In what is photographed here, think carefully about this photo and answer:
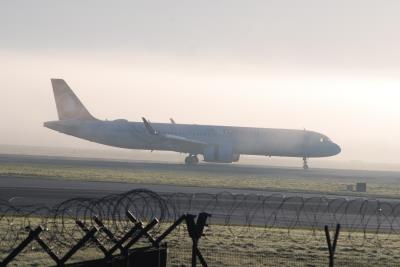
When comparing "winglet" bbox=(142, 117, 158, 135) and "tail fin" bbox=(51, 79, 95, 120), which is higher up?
"tail fin" bbox=(51, 79, 95, 120)

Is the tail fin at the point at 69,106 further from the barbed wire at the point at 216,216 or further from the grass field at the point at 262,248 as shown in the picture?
the grass field at the point at 262,248

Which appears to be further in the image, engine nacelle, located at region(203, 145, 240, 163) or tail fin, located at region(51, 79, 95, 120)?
tail fin, located at region(51, 79, 95, 120)

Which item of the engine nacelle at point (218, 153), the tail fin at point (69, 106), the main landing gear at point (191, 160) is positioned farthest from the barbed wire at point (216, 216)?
the tail fin at point (69, 106)

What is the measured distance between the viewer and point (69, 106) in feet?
271

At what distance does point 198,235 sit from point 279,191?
33020 mm

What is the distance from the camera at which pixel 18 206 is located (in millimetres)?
29125

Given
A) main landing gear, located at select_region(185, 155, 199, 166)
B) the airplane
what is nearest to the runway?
the airplane

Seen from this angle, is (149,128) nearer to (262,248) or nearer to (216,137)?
(216,137)

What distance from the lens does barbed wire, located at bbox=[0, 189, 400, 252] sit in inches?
801

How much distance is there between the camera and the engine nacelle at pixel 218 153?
75938 millimetres

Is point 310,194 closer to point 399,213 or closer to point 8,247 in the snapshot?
point 399,213

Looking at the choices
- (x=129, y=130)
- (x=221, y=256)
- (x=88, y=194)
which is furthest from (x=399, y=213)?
(x=129, y=130)

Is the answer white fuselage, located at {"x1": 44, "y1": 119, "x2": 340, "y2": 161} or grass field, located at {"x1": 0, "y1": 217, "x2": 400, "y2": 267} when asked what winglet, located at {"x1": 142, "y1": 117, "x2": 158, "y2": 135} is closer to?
white fuselage, located at {"x1": 44, "y1": 119, "x2": 340, "y2": 161}

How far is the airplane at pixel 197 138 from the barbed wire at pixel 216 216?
130ft
